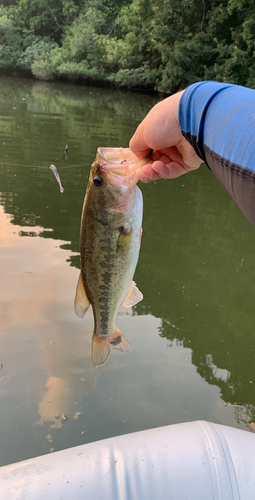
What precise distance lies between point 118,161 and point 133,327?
2.33 m

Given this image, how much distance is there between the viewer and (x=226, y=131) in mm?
1019

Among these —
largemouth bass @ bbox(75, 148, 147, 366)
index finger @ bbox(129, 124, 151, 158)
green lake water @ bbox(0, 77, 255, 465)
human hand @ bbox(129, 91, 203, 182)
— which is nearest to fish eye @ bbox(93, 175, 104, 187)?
largemouth bass @ bbox(75, 148, 147, 366)

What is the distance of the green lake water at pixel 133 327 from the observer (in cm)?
264

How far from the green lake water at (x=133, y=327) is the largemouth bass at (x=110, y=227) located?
147 cm

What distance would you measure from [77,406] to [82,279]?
1535 mm

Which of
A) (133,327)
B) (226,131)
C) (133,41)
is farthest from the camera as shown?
(133,41)

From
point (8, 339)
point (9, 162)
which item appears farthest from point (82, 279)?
point (9, 162)

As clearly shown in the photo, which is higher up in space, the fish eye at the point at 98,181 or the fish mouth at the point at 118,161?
the fish mouth at the point at 118,161

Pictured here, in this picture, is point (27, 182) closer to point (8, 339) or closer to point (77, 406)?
point (8, 339)

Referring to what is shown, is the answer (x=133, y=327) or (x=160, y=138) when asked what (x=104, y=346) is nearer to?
(x=160, y=138)

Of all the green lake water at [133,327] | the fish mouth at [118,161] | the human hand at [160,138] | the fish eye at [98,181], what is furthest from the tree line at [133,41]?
the fish eye at [98,181]

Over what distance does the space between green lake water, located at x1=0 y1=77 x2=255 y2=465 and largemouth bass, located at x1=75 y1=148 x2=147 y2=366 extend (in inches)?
57.9

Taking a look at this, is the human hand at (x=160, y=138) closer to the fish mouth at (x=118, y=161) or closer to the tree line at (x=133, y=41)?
the fish mouth at (x=118, y=161)

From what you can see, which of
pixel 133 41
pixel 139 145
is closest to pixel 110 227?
pixel 139 145
